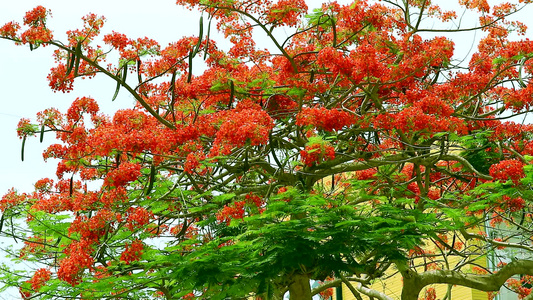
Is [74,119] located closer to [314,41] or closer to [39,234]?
[39,234]

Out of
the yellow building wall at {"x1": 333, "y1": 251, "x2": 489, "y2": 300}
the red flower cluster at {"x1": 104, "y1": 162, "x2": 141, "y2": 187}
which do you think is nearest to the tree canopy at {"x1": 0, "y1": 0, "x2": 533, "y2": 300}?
the red flower cluster at {"x1": 104, "y1": 162, "x2": 141, "y2": 187}

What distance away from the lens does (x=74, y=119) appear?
8508mm

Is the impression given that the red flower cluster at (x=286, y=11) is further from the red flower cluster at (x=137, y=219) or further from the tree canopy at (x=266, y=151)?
the red flower cluster at (x=137, y=219)

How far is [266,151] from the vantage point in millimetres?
8703

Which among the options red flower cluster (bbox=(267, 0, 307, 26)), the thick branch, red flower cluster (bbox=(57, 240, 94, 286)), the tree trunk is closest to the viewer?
red flower cluster (bbox=(57, 240, 94, 286))

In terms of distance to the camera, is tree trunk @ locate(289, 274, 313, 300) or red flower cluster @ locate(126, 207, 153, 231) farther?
tree trunk @ locate(289, 274, 313, 300)

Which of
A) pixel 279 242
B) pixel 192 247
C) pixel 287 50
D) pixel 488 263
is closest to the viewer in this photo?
pixel 279 242

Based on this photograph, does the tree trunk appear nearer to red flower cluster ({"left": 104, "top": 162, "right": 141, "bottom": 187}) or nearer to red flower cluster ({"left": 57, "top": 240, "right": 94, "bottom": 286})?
red flower cluster ({"left": 104, "top": 162, "right": 141, "bottom": 187})

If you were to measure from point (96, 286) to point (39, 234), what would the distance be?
4.28 ft

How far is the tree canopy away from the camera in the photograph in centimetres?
769

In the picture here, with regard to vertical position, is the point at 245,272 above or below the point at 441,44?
below

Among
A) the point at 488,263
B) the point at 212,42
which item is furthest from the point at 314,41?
the point at 488,263

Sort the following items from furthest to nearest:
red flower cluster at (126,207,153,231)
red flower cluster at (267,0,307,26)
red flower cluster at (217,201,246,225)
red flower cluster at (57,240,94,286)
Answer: red flower cluster at (267,0,307,26)
red flower cluster at (217,201,246,225)
red flower cluster at (126,207,153,231)
red flower cluster at (57,240,94,286)

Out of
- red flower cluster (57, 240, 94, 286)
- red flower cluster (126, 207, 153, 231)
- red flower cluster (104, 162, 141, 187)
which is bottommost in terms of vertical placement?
red flower cluster (57, 240, 94, 286)
